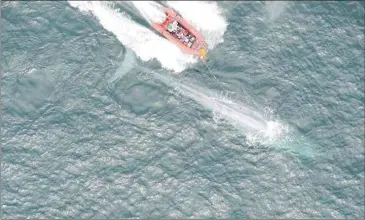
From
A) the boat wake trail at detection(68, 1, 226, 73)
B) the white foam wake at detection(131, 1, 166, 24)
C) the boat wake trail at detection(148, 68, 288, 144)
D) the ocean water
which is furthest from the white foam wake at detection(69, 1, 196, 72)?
the boat wake trail at detection(148, 68, 288, 144)

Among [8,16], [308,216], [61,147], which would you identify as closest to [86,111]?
[61,147]

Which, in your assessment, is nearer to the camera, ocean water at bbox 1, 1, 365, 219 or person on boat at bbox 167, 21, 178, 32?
ocean water at bbox 1, 1, 365, 219

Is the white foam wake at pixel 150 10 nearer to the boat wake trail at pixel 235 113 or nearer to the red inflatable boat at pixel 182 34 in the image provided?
the red inflatable boat at pixel 182 34

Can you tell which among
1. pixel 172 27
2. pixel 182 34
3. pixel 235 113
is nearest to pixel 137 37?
pixel 172 27

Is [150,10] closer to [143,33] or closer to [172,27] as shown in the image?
[143,33]

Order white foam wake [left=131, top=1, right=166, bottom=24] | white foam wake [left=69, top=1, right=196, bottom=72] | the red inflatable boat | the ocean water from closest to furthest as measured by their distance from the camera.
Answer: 1. the ocean water
2. the red inflatable boat
3. white foam wake [left=69, top=1, right=196, bottom=72]
4. white foam wake [left=131, top=1, right=166, bottom=24]

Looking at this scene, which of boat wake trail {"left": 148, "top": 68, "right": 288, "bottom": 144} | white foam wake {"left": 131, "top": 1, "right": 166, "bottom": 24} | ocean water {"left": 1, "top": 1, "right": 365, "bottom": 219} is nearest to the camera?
ocean water {"left": 1, "top": 1, "right": 365, "bottom": 219}

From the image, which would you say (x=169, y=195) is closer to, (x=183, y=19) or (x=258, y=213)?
(x=258, y=213)

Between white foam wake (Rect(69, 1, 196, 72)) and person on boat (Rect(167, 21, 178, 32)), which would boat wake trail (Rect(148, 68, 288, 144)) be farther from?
person on boat (Rect(167, 21, 178, 32))
